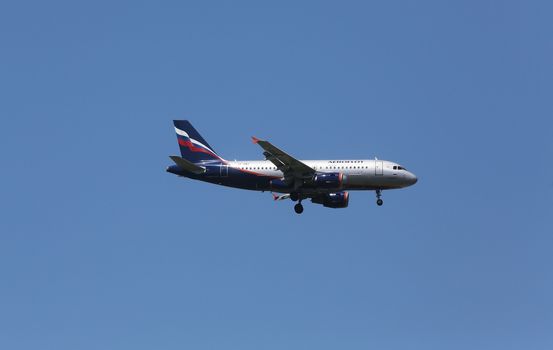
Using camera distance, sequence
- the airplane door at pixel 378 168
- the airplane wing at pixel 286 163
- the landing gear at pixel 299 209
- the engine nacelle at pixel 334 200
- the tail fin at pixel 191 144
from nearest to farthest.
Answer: the airplane wing at pixel 286 163, the airplane door at pixel 378 168, the landing gear at pixel 299 209, the engine nacelle at pixel 334 200, the tail fin at pixel 191 144

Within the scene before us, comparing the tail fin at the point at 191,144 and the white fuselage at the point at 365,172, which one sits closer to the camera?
the white fuselage at the point at 365,172

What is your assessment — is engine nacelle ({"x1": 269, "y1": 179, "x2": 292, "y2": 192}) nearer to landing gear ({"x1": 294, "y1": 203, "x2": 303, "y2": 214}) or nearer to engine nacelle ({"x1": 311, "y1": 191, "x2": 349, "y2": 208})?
landing gear ({"x1": 294, "y1": 203, "x2": 303, "y2": 214})

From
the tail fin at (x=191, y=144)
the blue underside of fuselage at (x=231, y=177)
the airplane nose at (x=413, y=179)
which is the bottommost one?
the blue underside of fuselage at (x=231, y=177)

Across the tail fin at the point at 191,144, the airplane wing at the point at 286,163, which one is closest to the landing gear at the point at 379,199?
the airplane wing at the point at 286,163

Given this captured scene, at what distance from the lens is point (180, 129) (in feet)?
311

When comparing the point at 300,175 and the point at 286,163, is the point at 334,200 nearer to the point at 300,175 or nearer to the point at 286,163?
the point at 300,175

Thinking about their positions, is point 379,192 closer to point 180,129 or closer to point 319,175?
point 319,175

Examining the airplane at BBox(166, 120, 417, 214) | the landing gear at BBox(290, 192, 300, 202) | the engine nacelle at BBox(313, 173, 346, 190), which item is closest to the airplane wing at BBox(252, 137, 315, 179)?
the airplane at BBox(166, 120, 417, 214)

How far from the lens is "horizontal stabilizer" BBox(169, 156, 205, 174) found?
3433 inches

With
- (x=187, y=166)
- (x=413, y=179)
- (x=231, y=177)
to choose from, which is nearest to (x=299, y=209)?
(x=231, y=177)

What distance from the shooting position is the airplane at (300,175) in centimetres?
8550

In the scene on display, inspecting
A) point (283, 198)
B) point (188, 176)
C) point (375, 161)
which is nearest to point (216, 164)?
point (188, 176)

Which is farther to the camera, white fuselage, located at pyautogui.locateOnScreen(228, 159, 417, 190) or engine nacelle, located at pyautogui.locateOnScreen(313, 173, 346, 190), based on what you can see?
white fuselage, located at pyautogui.locateOnScreen(228, 159, 417, 190)

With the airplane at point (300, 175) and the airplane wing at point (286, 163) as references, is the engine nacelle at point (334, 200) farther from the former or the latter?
the airplane wing at point (286, 163)
